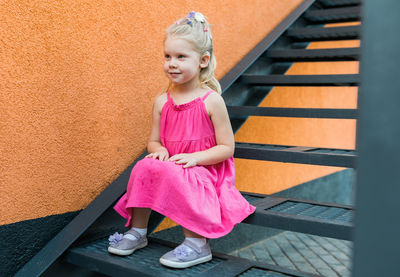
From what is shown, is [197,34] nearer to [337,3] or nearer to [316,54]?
[316,54]

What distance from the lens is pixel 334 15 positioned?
3.84 meters

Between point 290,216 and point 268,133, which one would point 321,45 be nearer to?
point 268,133

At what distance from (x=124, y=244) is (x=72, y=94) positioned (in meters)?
0.77

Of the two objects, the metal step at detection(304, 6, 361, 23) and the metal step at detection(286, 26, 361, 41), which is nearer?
the metal step at detection(286, 26, 361, 41)

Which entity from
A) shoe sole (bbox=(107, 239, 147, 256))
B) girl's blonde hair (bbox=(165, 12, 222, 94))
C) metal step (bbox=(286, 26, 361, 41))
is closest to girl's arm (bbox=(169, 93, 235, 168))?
girl's blonde hair (bbox=(165, 12, 222, 94))

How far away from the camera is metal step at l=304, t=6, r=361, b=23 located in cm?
377

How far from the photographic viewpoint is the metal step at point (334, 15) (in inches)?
148

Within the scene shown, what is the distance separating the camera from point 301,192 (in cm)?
466

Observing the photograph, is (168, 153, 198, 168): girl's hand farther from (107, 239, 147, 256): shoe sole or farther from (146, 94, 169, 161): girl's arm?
(107, 239, 147, 256): shoe sole

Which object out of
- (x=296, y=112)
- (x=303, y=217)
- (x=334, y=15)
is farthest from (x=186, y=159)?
(x=334, y=15)

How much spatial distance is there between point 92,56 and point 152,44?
476 millimetres

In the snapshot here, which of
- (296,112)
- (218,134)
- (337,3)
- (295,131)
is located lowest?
(295,131)

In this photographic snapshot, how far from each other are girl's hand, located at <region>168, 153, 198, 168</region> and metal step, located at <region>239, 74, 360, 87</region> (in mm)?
1227

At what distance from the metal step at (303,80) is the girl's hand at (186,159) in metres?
1.23
